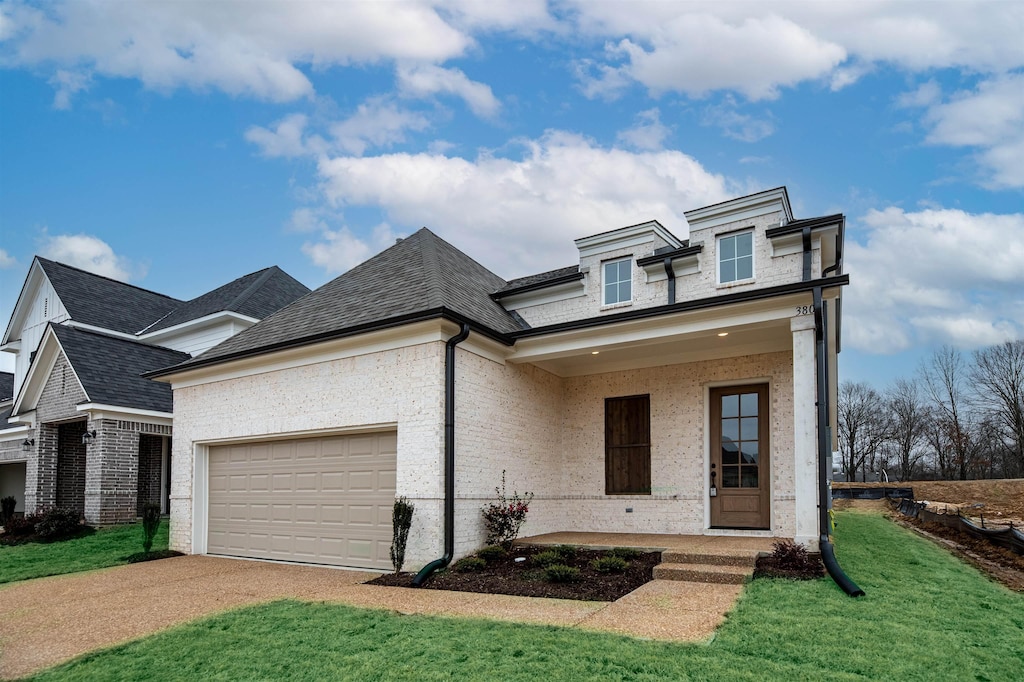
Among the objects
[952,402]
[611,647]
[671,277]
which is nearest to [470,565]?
[611,647]

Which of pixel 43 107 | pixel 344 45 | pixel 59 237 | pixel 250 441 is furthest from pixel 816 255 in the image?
pixel 59 237

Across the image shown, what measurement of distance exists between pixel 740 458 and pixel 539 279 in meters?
5.35

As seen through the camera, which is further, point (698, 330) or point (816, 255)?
point (816, 255)

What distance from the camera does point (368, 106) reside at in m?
13.7

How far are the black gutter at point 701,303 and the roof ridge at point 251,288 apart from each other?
39.3ft

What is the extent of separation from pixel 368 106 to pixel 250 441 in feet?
23.9

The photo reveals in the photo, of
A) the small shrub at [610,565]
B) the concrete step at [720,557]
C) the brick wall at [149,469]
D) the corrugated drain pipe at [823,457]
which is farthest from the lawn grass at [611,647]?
the brick wall at [149,469]

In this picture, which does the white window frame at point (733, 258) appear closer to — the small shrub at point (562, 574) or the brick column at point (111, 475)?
the small shrub at point (562, 574)

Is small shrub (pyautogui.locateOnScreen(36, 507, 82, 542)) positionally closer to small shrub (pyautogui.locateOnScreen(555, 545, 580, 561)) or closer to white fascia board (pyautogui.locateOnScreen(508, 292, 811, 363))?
white fascia board (pyautogui.locateOnScreen(508, 292, 811, 363))

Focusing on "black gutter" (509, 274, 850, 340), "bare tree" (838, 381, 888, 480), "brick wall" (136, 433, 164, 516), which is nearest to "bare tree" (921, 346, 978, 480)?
"bare tree" (838, 381, 888, 480)

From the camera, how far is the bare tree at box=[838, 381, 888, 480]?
48219 millimetres

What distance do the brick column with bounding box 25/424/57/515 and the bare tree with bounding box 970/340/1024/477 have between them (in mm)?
47035

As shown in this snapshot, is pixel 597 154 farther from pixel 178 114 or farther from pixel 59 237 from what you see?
pixel 59 237

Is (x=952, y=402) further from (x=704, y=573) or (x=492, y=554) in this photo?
(x=492, y=554)
